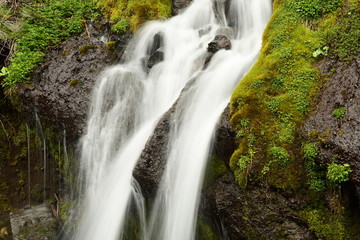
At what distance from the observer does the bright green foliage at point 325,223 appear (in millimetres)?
3473

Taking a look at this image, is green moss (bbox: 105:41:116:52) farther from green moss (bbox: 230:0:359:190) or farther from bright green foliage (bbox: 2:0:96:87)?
green moss (bbox: 230:0:359:190)

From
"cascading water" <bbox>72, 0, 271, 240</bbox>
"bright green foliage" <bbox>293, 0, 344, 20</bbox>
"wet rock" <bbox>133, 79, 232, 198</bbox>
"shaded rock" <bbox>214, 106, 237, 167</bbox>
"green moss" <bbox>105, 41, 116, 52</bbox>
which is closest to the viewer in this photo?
"shaded rock" <bbox>214, 106, 237, 167</bbox>

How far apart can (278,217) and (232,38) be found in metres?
4.68

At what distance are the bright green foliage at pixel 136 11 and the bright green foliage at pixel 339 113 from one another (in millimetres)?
5623

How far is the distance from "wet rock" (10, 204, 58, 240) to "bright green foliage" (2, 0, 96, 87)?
2.89 meters

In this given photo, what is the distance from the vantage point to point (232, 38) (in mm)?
7410

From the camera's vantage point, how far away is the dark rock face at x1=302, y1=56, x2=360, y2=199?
3.41 metres

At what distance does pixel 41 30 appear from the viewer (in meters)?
8.49

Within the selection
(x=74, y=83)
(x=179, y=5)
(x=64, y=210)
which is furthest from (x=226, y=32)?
(x=64, y=210)

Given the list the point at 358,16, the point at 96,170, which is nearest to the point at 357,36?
the point at 358,16

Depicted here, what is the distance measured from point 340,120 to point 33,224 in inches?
246

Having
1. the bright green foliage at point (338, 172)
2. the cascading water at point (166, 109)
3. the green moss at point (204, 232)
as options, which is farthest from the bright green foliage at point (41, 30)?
the bright green foliage at point (338, 172)

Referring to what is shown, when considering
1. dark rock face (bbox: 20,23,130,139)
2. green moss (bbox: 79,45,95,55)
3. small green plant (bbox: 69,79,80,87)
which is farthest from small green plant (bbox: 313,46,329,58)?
green moss (bbox: 79,45,95,55)

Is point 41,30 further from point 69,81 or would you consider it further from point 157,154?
point 157,154
